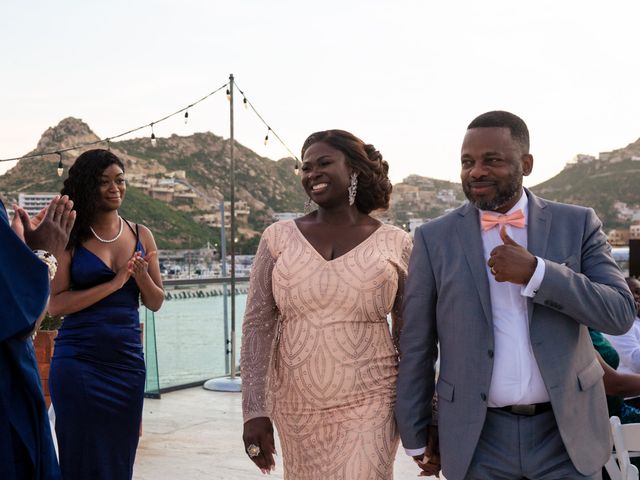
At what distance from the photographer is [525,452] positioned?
2.37 metres

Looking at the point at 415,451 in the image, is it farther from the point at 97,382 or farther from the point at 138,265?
the point at 138,265

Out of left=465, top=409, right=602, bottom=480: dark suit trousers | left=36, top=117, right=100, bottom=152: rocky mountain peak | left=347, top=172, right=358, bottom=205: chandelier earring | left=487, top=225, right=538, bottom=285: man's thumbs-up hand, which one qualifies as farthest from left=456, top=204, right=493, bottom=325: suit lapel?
left=36, top=117, right=100, bottom=152: rocky mountain peak

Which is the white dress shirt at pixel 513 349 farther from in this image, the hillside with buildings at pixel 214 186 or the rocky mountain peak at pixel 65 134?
the rocky mountain peak at pixel 65 134

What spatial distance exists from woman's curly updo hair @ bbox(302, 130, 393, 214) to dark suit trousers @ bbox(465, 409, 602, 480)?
109 cm

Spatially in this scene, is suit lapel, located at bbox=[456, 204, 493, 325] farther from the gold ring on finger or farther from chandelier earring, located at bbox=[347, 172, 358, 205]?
the gold ring on finger

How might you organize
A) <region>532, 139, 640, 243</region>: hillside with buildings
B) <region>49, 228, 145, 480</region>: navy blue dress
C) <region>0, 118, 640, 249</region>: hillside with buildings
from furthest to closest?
<region>0, 118, 640, 249</region>: hillside with buildings, <region>532, 139, 640, 243</region>: hillside with buildings, <region>49, 228, 145, 480</region>: navy blue dress

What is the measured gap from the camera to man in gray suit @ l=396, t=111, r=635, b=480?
2.37 metres

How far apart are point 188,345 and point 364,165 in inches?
284

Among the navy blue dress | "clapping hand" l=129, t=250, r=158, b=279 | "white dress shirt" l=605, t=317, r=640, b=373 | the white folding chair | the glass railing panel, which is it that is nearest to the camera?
the white folding chair

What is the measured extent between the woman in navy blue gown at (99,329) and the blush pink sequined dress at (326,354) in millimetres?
1073

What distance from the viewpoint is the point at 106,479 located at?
3.78m

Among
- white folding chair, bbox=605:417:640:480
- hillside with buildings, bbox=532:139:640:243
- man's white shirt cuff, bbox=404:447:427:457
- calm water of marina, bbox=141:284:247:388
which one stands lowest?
calm water of marina, bbox=141:284:247:388

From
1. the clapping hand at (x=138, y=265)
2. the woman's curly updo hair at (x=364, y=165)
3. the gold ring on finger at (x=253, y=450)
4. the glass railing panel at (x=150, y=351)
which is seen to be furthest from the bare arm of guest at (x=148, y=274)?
the glass railing panel at (x=150, y=351)

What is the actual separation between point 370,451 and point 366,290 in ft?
1.82
